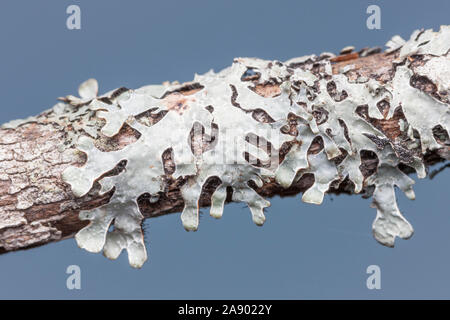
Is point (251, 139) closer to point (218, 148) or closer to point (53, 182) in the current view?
point (218, 148)

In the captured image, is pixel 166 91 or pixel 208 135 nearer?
pixel 208 135

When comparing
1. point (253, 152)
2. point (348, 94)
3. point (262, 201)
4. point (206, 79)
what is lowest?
point (262, 201)

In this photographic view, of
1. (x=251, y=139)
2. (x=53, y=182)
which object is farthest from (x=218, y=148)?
(x=53, y=182)

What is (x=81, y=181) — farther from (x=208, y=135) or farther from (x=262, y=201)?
(x=262, y=201)

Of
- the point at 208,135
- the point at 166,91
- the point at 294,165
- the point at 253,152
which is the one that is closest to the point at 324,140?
the point at 294,165
